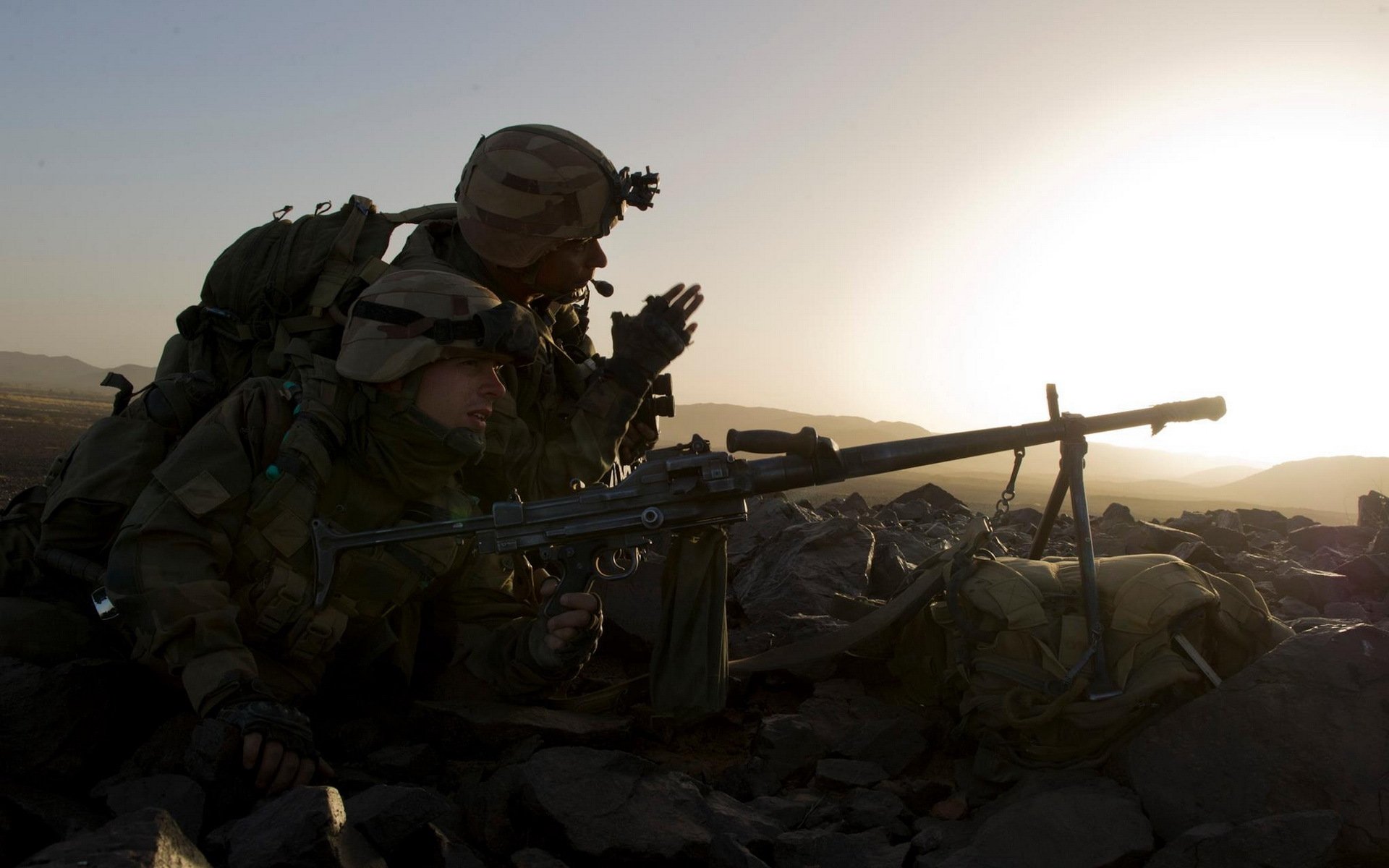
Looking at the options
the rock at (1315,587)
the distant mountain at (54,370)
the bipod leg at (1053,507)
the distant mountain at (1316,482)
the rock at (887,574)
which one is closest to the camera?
the bipod leg at (1053,507)

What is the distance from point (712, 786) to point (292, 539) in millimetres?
1893

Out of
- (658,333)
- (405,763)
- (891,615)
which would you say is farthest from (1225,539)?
(405,763)

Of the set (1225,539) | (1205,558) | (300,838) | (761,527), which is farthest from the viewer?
(761,527)

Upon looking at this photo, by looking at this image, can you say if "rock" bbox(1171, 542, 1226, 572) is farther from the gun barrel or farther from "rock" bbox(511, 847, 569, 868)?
"rock" bbox(511, 847, 569, 868)

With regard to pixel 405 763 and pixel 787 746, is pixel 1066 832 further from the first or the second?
pixel 405 763

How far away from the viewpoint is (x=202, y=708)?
293cm

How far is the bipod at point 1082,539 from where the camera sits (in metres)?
3.17

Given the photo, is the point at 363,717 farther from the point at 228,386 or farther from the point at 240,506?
the point at 228,386

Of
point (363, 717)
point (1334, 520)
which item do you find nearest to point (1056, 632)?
point (363, 717)

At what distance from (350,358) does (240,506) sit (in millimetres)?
678

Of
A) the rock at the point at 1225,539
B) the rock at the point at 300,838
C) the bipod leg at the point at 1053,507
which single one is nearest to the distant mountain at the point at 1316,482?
the rock at the point at 1225,539

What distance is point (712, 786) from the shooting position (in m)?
3.58

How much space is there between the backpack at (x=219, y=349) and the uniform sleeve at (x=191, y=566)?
0.44 meters

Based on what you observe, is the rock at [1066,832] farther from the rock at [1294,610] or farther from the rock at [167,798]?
the rock at [1294,610]
